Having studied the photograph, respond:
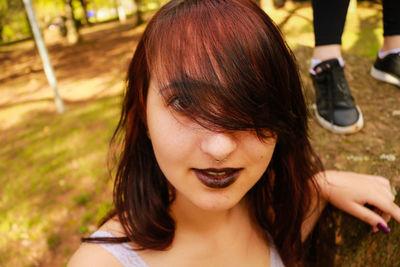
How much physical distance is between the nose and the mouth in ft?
0.30

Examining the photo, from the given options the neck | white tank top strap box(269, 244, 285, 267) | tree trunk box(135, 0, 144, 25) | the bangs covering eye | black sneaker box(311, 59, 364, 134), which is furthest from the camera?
tree trunk box(135, 0, 144, 25)

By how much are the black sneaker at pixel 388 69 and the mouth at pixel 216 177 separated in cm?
188

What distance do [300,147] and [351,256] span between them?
80cm

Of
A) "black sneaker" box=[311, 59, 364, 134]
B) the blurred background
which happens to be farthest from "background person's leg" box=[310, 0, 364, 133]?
the blurred background

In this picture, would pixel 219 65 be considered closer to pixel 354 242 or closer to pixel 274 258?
pixel 274 258

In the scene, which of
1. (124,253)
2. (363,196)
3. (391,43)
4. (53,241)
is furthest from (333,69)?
(53,241)

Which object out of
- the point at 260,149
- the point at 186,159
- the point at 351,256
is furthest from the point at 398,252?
the point at 186,159

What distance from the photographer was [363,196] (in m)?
1.54

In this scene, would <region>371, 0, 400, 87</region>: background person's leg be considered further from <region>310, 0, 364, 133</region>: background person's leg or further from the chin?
the chin

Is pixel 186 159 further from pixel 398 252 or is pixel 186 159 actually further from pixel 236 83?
pixel 398 252

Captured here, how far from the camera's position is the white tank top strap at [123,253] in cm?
129

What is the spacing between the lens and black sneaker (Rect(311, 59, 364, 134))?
81.7 inches

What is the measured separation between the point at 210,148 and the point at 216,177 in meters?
0.15

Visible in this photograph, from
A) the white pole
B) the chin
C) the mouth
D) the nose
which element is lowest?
the white pole
